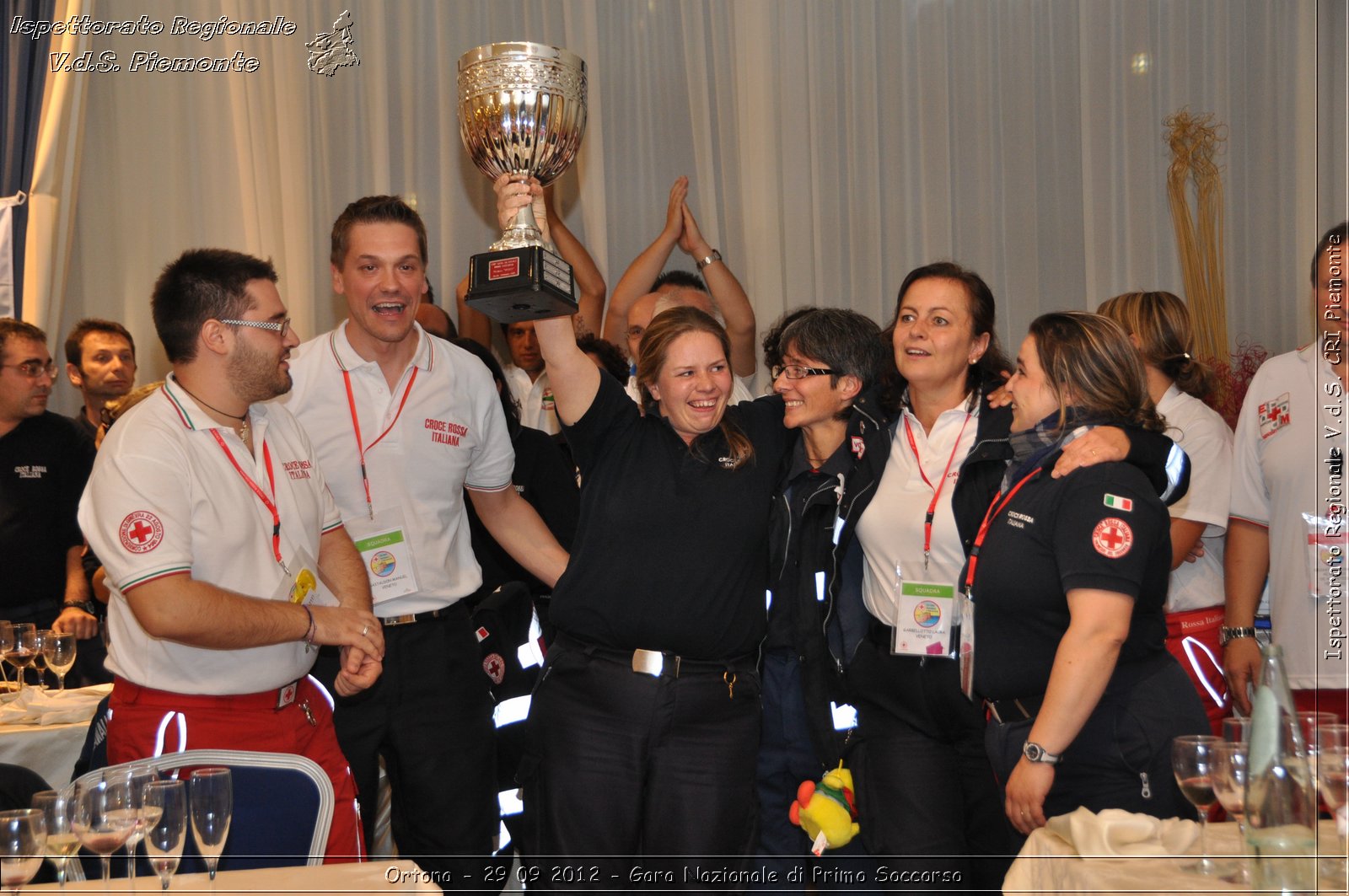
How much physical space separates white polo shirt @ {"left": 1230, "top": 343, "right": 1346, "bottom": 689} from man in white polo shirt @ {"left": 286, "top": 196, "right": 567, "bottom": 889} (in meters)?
2.01

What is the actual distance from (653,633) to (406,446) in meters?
0.90

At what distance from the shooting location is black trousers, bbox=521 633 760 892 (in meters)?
2.66

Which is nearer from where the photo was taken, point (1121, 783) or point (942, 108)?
point (1121, 783)

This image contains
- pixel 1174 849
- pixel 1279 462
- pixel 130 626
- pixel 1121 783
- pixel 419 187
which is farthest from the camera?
pixel 419 187

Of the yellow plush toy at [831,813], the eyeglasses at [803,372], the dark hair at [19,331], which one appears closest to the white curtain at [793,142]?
the dark hair at [19,331]

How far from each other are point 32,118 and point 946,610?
4.90 meters

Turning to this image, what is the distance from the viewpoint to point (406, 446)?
3098 millimetres

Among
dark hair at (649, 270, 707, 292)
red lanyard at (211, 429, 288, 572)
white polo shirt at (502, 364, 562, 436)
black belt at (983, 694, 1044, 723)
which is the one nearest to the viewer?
black belt at (983, 694, 1044, 723)

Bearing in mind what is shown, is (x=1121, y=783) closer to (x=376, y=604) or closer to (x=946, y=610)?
(x=946, y=610)

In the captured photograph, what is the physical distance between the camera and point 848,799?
282 cm

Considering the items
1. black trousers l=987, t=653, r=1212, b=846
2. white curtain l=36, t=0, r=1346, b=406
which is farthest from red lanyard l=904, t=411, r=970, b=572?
white curtain l=36, t=0, r=1346, b=406

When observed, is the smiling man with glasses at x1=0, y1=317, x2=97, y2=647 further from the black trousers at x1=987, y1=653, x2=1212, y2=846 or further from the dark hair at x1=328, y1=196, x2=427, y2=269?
the black trousers at x1=987, y1=653, x2=1212, y2=846

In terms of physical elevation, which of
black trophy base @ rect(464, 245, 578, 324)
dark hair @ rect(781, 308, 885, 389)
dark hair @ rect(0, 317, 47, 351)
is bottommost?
dark hair @ rect(781, 308, 885, 389)

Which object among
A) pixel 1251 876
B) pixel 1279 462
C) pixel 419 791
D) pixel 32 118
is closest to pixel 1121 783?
pixel 1251 876
